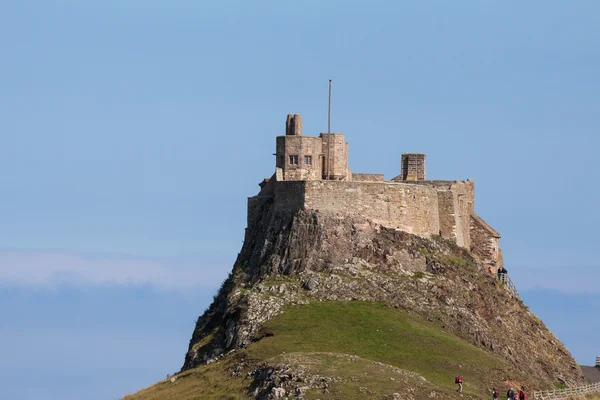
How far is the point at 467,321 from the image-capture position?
106m

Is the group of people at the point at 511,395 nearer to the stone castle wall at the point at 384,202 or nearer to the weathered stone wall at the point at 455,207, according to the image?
the stone castle wall at the point at 384,202

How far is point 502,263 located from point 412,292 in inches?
995

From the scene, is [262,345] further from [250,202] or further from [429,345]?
[250,202]

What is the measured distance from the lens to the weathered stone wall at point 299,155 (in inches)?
4481

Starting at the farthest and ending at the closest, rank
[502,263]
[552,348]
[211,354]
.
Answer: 1. [502,263]
2. [552,348]
3. [211,354]

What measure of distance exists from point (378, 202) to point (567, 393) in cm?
2002

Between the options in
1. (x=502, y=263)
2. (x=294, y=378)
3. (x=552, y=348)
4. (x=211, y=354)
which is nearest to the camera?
(x=294, y=378)

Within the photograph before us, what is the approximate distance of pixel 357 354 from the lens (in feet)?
314

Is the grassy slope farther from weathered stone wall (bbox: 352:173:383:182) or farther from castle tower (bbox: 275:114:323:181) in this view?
weathered stone wall (bbox: 352:173:383:182)

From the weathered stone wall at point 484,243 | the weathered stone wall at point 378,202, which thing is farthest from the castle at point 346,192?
the weathered stone wall at point 484,243

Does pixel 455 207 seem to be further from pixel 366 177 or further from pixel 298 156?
pixel 298 156

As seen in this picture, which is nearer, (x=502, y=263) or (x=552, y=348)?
(x=552, y=348)

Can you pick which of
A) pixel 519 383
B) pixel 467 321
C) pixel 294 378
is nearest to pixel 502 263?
pixel 467 321

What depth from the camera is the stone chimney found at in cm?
11456
